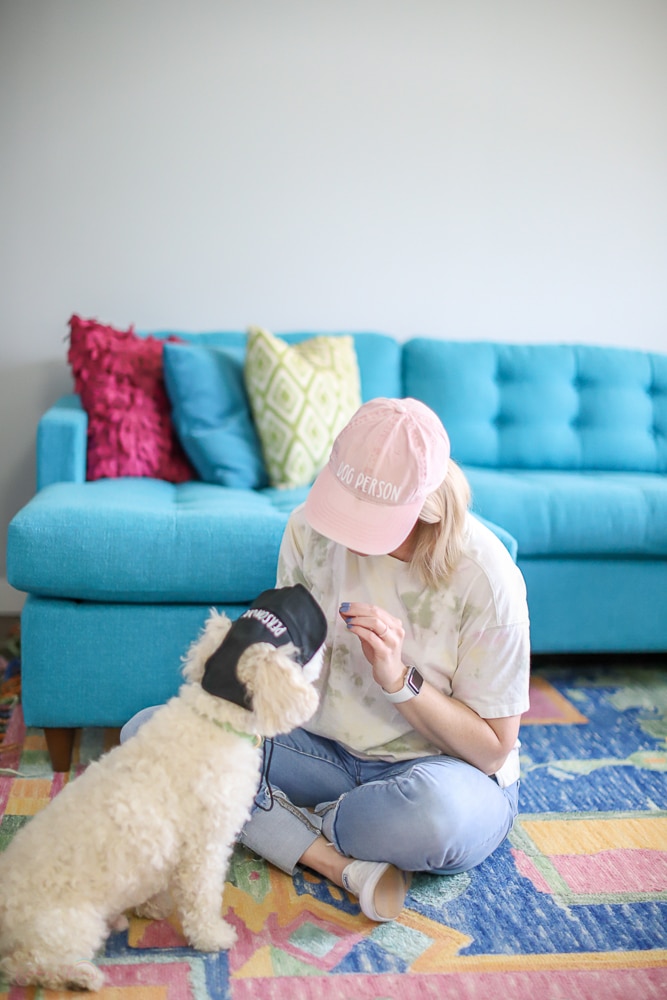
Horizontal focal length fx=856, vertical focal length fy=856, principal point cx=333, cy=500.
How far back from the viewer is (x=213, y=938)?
4.00 ft

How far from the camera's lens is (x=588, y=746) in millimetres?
2014

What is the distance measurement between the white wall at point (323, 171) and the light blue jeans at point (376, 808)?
1.75 m

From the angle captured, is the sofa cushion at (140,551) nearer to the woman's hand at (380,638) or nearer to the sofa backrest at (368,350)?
the woman's hand at (380,638)

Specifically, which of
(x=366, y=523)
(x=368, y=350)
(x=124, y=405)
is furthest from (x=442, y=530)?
(x=368, y=350)

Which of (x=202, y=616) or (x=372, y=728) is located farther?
(x=202, y=616)

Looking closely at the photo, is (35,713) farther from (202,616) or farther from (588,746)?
(588,746)

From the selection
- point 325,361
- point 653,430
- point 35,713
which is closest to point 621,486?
point 653,430

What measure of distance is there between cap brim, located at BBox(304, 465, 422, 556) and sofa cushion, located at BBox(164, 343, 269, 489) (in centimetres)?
114

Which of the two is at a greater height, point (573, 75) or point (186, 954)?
point (573, 75)

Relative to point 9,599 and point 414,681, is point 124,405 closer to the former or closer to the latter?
point 9,599

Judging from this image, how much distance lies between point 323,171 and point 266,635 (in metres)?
2.23

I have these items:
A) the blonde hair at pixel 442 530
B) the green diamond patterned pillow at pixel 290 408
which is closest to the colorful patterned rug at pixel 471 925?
the blonde hair at pixel 442 530

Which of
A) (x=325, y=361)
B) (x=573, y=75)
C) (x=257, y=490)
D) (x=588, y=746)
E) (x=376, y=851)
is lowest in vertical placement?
(x=588, y=746)

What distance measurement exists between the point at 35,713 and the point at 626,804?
1.22 metres
